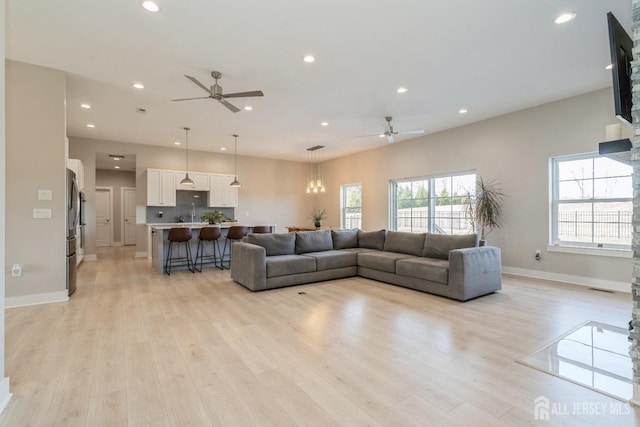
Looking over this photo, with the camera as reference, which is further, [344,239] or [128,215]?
[128,215]

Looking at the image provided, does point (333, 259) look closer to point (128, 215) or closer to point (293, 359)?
point (293, 359)

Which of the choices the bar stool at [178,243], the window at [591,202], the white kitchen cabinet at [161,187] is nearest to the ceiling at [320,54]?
the window at [591,202]

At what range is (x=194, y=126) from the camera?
626 centimetres

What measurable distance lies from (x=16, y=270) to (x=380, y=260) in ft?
16.3

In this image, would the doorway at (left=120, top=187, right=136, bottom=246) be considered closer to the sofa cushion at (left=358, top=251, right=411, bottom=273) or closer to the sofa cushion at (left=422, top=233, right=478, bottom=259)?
the sofa cushion at (left=358, top=251, right=411, bottom=273)

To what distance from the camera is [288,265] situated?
186 inches

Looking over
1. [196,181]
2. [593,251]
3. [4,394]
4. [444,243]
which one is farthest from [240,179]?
[593,251]

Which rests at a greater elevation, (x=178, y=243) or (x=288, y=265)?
(x=178, y=243)

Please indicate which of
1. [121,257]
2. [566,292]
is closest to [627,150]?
[566,292]

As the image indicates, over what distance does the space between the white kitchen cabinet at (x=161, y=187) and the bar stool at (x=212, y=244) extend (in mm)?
2263

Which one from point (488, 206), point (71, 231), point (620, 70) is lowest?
point (71, 231)

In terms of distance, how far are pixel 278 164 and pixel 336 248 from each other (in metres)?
4.94

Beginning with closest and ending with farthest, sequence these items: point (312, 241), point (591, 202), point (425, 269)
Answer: point (425, 269) < point (591, 202) < point (312, 241)

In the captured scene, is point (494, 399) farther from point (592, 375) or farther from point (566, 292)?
point (566, 292)
